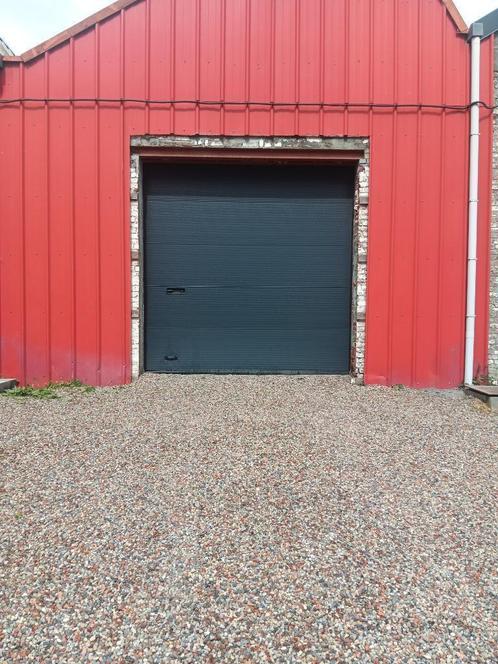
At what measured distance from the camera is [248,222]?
6.36 meters

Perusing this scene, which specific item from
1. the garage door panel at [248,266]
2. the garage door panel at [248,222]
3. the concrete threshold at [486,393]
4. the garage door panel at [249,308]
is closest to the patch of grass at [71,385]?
the garage door panel at [249,308]

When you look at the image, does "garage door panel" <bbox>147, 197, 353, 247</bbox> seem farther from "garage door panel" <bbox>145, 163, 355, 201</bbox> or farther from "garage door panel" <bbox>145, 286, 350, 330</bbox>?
"garage door panel" <bbox>145, 286, 350, 330</bbox>

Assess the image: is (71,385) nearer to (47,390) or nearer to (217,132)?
(47,390)

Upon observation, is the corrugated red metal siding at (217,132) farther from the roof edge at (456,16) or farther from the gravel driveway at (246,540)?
the gravel driveway at (246,540)

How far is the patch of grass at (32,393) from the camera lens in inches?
214

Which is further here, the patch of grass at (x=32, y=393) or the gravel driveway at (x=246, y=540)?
the patch of grass at (x=32, y=393)

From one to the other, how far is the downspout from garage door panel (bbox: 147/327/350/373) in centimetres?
163

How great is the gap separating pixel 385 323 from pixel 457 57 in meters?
3.71

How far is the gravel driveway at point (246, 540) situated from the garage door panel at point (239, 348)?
2.00 meters

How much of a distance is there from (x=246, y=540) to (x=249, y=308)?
4364 mm


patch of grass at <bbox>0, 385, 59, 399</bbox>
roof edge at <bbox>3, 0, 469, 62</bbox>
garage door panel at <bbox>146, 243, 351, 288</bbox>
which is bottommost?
patch of grass at <bbox>0, 385, 59, 399</bbox>

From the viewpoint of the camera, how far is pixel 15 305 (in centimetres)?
588

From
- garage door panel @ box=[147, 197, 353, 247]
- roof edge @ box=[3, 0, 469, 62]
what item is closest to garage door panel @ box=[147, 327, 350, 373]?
garage door panel @ box=[147, 197, 353, 247]

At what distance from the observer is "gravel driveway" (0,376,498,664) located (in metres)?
1.66
